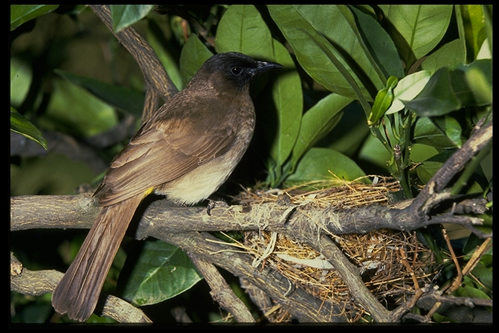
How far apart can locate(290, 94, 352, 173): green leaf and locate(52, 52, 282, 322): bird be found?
26cm

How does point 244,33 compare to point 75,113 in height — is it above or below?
above

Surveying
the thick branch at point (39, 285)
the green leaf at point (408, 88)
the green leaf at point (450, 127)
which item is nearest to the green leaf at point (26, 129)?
the thick branch at point (39, 285)

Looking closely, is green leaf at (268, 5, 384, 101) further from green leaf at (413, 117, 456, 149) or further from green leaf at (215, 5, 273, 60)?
green leaf at (215, 5, 273, 60)

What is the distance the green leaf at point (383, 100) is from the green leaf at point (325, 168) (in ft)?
2.45

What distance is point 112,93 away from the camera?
3.49 meters

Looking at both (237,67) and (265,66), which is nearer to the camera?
(265,66)

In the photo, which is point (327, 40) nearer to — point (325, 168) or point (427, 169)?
point (427, 169)

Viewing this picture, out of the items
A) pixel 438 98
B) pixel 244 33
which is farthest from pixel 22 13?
pixel 438 98

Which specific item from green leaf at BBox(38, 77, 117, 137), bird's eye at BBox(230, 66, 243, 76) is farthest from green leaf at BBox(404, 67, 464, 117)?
green leaf at BBox(38, 77, 117, 137)

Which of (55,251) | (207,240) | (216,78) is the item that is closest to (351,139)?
(216,78)

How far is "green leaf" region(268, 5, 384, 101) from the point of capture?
2355 mm

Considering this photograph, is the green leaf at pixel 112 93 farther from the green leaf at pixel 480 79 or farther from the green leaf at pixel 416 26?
the green leaf at pixel 480 79

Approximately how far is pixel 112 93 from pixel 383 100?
1885 mm

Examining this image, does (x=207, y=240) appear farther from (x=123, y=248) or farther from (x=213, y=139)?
(x=123, y=248)
